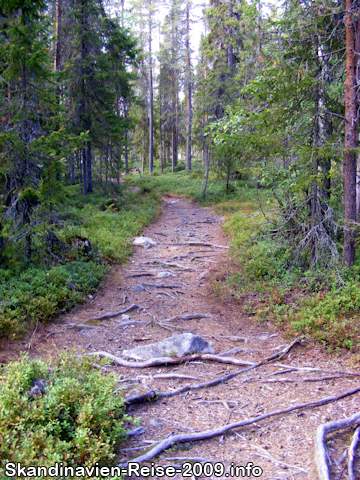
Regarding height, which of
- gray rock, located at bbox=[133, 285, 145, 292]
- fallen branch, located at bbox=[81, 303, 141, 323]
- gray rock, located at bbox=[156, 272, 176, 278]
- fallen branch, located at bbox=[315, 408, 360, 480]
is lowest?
fallen branch, located at bbox=[81, 303, 141, 323]

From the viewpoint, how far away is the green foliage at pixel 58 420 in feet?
11.1

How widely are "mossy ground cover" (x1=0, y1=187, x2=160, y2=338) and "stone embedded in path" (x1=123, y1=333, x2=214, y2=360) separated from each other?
2.21 metres

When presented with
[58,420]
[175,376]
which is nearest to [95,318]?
[175,376]

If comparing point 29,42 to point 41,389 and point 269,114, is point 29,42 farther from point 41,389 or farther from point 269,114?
point 41,389

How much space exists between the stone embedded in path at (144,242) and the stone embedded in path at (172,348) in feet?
23.9

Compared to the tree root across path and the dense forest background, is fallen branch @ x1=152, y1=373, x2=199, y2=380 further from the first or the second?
the dense forest background

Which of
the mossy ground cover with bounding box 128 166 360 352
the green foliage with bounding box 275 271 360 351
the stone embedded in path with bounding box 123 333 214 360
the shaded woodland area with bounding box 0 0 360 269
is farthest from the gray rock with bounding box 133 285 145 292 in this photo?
the green foliage with bounding box 275 271 360 351

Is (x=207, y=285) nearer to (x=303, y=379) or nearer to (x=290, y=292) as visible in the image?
(x=290, y=292)

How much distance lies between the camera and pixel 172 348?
643cm

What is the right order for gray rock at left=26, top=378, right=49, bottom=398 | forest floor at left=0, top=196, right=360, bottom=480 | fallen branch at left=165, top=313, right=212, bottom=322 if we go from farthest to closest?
fallen branch at left=165, top=313, right=212, bottom=322 → gray rock at left=26, top=378, right=49, bottom=398 → forest floor at left=0, top=196, right=360, bottom=480

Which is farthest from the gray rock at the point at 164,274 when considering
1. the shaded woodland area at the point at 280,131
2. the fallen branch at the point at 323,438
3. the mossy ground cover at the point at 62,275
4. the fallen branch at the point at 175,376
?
the fallen branch at the point at 323,438

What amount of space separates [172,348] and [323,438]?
10.5ft

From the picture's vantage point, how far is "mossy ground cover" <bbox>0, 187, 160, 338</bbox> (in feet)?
22.7

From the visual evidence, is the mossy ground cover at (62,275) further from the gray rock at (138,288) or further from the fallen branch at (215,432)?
the fallen branch at (215,432)
